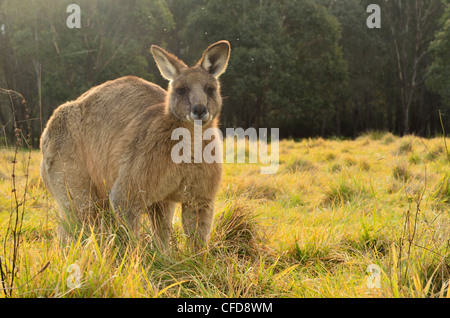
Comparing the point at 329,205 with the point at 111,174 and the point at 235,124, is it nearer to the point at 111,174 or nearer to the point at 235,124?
the point at 111,174

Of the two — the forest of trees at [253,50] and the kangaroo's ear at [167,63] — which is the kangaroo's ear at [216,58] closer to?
the kangaroo's ear at [167,63]

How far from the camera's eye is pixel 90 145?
4066mm

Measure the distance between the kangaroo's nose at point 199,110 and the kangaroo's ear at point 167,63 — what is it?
1.89ft

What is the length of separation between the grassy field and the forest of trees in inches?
542

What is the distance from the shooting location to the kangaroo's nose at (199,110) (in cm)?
345

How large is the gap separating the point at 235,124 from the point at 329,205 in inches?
1072

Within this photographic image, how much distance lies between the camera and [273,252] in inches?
137

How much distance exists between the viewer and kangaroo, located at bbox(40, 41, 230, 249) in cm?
332

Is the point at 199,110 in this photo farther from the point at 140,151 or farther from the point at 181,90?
the point at 140,151

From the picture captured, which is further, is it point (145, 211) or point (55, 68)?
point (55, 68)

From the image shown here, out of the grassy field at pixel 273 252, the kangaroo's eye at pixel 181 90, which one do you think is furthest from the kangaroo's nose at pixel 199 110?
the grassy field at pixel 273 252

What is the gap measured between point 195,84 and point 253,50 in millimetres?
20658

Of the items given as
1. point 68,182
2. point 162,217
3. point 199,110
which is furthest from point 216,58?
point 68,182
